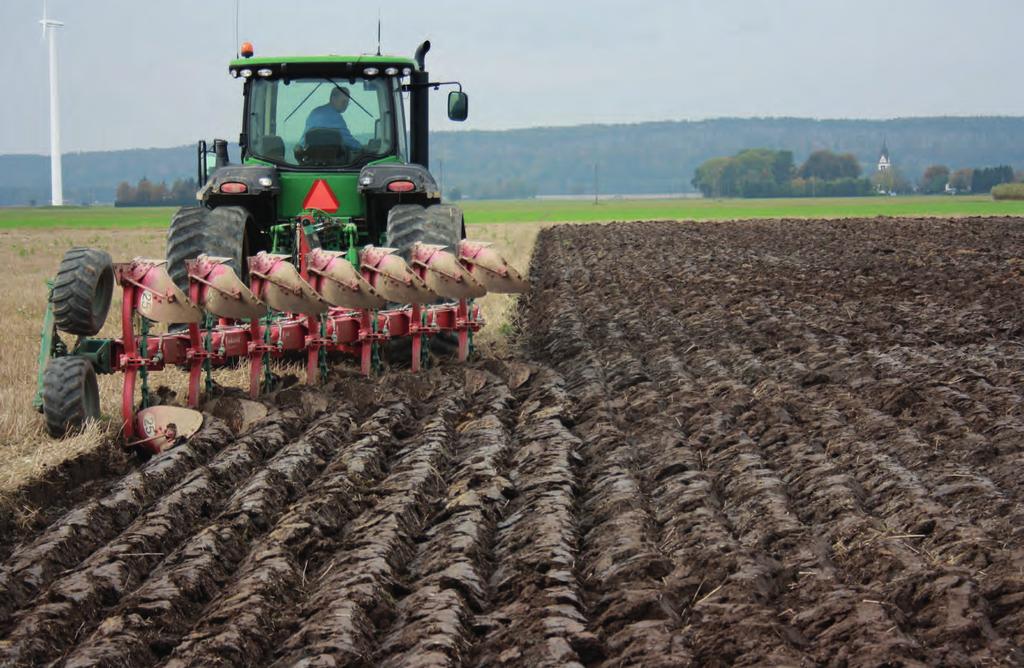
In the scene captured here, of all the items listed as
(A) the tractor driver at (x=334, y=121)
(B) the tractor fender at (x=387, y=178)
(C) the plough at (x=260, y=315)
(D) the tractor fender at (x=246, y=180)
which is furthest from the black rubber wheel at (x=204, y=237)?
(A) the tractor driver at (x=334, y=121)

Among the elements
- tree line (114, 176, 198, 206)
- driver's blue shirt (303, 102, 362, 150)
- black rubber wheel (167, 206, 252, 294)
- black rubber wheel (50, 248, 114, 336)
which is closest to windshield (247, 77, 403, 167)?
driver's blue shirt (303, 102, 362, 150)

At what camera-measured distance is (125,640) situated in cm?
397

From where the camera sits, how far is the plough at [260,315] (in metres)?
7.16

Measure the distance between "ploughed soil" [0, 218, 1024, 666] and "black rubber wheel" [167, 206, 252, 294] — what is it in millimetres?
1173

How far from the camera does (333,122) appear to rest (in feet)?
33.4

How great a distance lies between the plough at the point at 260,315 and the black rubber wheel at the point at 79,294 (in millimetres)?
18

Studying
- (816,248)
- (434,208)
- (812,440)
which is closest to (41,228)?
(816,248)

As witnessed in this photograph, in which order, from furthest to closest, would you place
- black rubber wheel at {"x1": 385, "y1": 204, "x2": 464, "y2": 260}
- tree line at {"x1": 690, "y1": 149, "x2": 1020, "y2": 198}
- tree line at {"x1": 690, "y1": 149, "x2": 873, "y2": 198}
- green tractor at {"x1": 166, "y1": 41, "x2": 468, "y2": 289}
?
tree line at {"x1": 690, "y1": 149, "x2": 873, "y2": 198}
tree line at {"x1": 690, "y1": 149, "x2": 1020, "y2": 198}
green tractor at {"x1": 166, "y1": 41, "x2": 468, "y2": 289}
black rubber wheel at {"x1": 385, "y1": 204, "x2": 464, "y2": 260}

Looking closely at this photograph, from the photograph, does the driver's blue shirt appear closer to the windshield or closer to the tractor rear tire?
the windshield

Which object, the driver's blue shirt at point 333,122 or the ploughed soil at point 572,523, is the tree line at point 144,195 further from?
the ploughed soil at point 572,523

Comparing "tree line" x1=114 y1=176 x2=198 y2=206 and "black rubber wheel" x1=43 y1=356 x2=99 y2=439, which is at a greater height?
"tree line" x1=114 y1=176 x2=198 y2=206

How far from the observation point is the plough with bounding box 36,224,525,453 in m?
7.16

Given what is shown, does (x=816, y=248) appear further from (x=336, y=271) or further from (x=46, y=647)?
(x=46, y=647)

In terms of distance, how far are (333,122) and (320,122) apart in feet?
0.33
